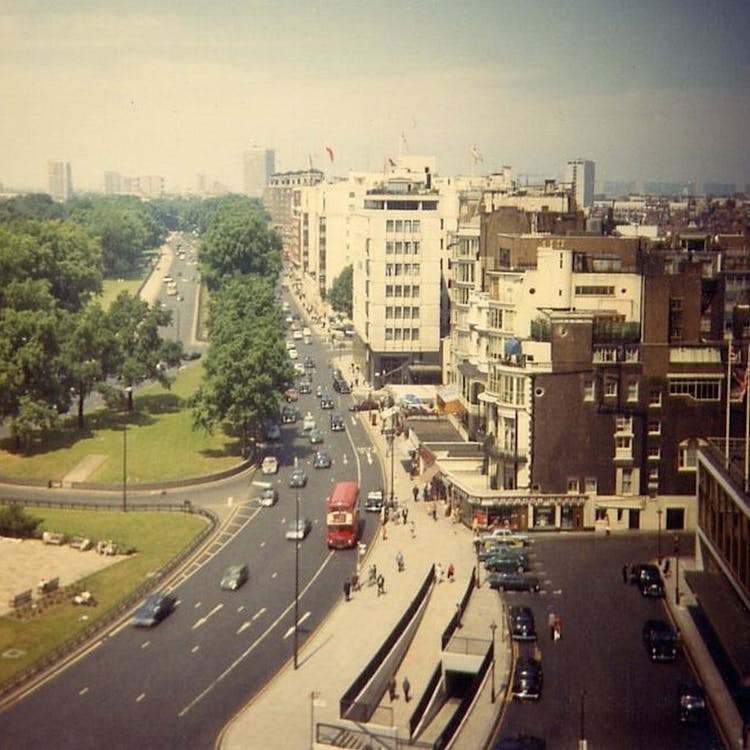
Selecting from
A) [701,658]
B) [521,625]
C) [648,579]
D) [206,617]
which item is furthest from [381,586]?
[701,658]

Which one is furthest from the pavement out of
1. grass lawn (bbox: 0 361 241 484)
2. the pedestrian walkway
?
grass lawn (bbox: 0 361 241 484)

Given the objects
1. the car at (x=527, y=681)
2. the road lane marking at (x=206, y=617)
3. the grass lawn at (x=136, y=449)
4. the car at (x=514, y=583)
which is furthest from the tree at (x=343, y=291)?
the car at (x=527, y=681)

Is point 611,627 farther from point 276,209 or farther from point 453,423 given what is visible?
point 276,209

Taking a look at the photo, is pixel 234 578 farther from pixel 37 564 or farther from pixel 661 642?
pixel 661 642

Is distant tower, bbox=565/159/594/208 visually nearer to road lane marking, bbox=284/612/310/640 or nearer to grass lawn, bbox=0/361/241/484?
grass lawn, bbox=0/361/241/484

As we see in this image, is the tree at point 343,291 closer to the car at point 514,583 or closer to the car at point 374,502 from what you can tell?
the car at point 374,502

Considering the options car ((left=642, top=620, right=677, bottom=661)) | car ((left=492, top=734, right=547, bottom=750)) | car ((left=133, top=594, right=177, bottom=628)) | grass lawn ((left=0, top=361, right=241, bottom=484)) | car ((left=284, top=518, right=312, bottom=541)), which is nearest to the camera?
car ((left=492, top=734, right=547, bottom=750))
